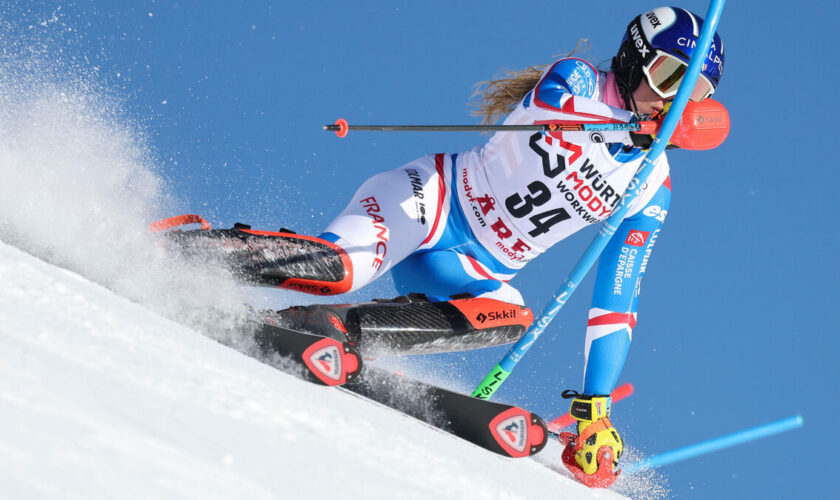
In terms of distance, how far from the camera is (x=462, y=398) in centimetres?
203

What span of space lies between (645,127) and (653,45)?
13.1 inches

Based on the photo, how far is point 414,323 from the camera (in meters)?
2.21

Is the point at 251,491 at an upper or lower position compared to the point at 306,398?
lower

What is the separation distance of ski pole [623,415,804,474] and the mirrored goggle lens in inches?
43.8

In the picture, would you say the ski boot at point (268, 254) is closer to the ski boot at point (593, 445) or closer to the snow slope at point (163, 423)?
the snow slope at point (163, 423)

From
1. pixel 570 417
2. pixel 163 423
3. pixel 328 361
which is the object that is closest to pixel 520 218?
pixel 570 417

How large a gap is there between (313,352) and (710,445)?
1618 mm

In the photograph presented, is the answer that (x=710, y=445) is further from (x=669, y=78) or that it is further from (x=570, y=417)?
(x=669, y=78)

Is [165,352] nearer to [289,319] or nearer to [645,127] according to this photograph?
[289,319]

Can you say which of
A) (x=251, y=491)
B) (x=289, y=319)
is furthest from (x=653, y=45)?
(x=251, y=491)

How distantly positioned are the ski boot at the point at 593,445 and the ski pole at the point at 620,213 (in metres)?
0.25

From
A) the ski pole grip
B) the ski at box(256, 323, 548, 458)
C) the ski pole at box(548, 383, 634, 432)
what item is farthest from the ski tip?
the ski pole at box(548, 383, 634, 432)

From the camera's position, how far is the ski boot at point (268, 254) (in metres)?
1.94

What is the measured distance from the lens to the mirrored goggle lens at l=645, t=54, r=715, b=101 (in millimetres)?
2387
